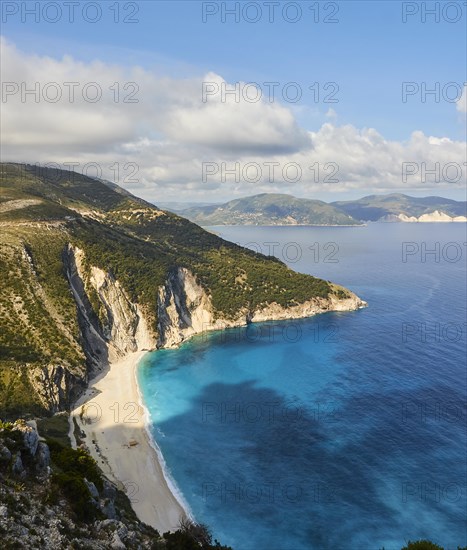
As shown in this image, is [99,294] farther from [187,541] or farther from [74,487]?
[187,541]

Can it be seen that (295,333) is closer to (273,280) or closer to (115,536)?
(273,280)

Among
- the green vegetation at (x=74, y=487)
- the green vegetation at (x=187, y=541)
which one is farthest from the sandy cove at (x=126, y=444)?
the green vegetation at (x=74, y=487)

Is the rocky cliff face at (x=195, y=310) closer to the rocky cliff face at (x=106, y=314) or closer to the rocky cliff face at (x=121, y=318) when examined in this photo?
the rocky cliff face at (x=121, y=318)

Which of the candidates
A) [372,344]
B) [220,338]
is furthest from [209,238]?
[372,344]

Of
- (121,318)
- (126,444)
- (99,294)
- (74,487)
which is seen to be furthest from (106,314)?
(74,487)

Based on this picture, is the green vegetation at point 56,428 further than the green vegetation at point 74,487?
Yes

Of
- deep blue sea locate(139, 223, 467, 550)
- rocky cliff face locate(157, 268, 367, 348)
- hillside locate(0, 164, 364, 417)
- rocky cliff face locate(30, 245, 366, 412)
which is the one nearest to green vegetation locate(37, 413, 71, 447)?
hillside locate(0, 164, 364, 417)
